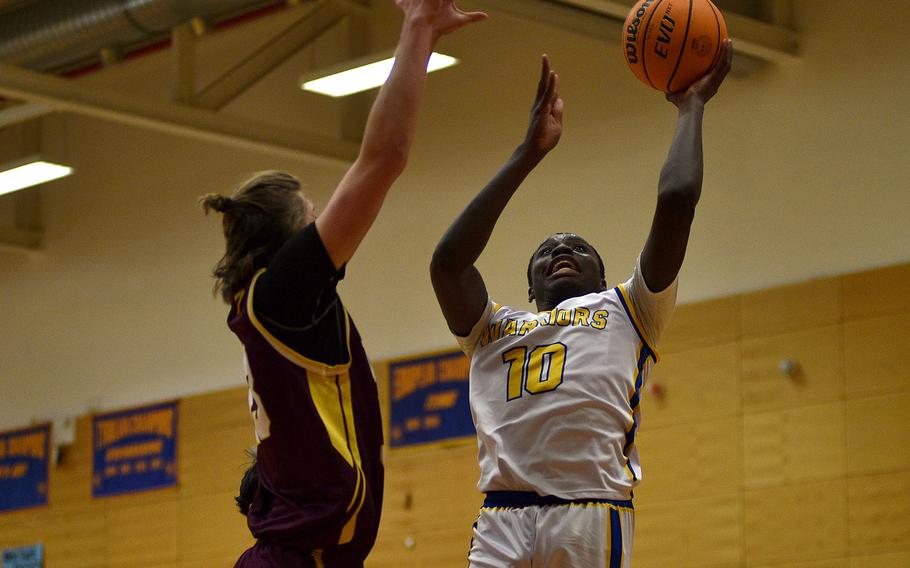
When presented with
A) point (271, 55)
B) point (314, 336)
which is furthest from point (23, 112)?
point (314, 336)

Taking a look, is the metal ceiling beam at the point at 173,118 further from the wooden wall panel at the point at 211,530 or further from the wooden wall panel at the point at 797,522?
the wooden wall panel at the point at 797,522

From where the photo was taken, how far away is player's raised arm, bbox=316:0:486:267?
3000 millimetres

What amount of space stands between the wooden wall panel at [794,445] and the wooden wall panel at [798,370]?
0.26 feet

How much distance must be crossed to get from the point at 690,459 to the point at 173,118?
481 cm

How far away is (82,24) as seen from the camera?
11.1m

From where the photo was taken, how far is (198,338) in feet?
41.9

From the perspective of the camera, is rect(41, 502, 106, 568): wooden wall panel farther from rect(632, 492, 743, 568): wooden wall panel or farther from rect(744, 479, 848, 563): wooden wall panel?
rect(744, 479, 848, 563): wooden wall panel

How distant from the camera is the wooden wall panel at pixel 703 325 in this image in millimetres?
9375

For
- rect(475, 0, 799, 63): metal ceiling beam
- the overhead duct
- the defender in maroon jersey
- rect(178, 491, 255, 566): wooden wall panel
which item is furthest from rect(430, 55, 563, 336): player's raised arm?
rect(178, 491, 255, 566): wooden wall panel

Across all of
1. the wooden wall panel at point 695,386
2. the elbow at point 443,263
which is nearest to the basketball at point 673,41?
the elbow at point 443,263

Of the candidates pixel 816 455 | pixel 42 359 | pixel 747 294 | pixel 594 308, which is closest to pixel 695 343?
pixel 747 294

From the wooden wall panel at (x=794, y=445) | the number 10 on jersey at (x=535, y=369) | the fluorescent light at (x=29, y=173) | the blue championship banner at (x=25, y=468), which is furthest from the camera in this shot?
the blue championship banner at (x=25, y=468)

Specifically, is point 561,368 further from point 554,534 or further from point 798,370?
point 798,370

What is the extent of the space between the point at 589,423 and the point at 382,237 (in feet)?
23.9
